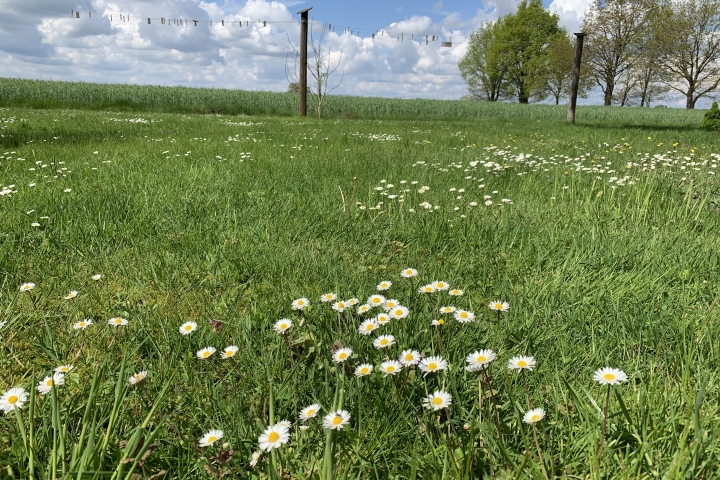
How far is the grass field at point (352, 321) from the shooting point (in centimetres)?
117

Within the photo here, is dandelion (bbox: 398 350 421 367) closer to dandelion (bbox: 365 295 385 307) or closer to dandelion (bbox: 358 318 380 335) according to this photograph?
dandelion (bbox: 358 318 380 335)

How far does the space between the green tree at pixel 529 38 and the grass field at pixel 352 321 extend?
4803 cm

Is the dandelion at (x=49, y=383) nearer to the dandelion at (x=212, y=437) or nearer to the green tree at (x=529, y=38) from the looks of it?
the dandelion at (x=212, y=437)

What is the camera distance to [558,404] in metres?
1.36

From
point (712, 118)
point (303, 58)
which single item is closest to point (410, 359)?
point (303, 58)

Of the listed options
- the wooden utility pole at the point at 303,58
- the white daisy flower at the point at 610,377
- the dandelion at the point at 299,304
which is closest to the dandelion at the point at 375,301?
the dandelion at the point at 299,304

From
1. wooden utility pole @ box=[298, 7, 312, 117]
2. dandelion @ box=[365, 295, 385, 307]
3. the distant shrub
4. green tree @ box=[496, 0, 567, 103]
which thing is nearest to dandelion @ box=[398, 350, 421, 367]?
dandelion @ box=[365, 295, 385, 307]

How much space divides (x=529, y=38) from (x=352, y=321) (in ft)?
181

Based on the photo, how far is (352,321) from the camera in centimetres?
166

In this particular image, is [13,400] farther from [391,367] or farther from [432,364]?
[432,364]

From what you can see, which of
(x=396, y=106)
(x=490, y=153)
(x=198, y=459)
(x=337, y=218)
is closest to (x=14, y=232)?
(x=337, y=218)

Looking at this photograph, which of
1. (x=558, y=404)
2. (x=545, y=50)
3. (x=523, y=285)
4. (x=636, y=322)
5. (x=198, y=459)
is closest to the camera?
(x=198, y=459)

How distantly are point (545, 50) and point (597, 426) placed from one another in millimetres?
53843

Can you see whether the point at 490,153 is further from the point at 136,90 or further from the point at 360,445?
the point at 136,90
